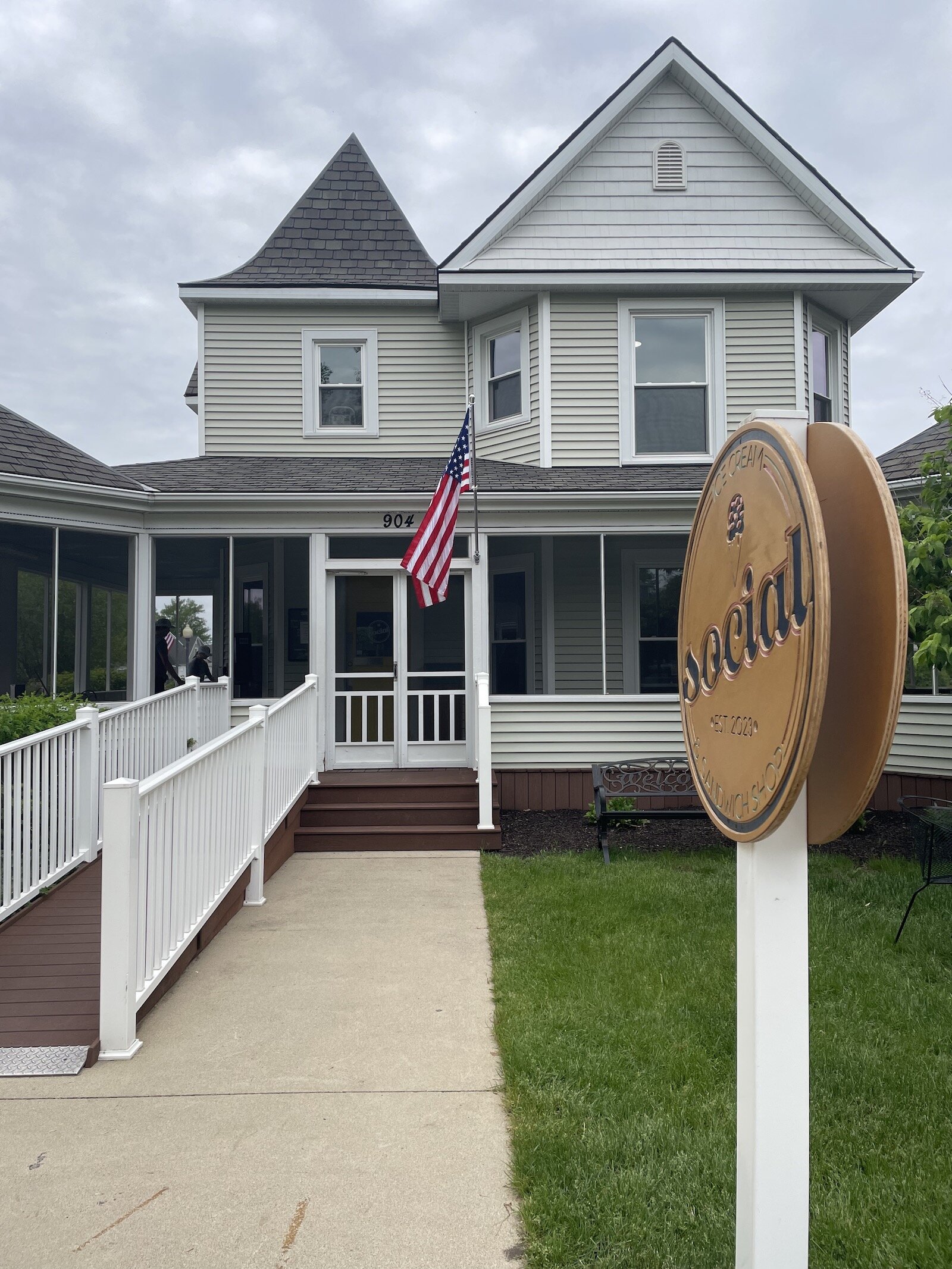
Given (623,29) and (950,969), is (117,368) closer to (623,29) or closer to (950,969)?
(623,29)

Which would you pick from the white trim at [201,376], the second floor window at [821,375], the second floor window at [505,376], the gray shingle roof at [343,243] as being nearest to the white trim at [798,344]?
the second floor window at [821,375]

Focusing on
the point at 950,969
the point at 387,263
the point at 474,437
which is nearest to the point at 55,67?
the point at 387,263

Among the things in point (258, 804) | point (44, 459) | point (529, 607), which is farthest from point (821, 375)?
point (44, 459)

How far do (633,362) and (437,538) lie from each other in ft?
14.8

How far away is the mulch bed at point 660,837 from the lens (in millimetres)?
8000

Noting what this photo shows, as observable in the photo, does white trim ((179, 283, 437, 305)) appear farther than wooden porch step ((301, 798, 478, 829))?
Yes

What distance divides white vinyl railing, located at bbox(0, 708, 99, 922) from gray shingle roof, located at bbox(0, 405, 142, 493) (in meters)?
3.40

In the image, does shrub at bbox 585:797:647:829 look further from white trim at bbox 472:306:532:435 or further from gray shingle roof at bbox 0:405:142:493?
gray shingle roof at bbox 0:405:142:493

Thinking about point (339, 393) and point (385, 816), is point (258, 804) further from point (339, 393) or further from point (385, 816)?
point (339, 393)

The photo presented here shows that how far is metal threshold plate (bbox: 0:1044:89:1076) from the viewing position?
145 inches

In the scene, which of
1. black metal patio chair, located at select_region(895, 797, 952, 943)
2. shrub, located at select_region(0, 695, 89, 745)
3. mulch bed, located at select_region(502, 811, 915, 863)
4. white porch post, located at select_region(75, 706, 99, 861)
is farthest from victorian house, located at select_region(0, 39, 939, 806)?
black metal patio chair, located at select_region(895, 797, 952, 943)

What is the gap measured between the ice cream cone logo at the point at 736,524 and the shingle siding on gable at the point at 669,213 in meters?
10.1

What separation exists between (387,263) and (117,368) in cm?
3509

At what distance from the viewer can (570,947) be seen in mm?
5129
